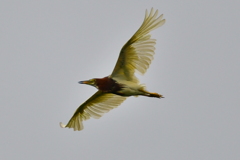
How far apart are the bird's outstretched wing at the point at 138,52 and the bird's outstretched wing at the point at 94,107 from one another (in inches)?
66.5

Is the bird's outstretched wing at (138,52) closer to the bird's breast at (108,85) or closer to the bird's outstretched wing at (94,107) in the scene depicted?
the bird's breast at (108,85)

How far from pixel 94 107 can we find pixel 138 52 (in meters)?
3.09

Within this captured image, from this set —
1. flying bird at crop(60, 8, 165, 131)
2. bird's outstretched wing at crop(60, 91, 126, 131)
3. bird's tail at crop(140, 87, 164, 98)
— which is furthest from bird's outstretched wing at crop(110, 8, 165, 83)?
bird's outstretched wing at crop(60, 91, 126, 131)

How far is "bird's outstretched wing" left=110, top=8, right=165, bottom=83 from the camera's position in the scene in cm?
1664

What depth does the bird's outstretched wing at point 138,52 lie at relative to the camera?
16.6m

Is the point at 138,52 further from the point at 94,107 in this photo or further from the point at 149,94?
the point at 94,107

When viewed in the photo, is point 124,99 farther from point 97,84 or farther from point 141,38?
point 141,38

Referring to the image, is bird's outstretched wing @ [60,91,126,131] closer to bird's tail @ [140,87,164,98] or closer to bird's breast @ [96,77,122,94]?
bird's breast @ [96,77,122,94]

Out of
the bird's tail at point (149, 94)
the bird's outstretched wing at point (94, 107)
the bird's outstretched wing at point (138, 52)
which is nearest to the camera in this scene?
the bird's outstretched wing at point (138, 52)

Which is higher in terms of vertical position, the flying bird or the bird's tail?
the flying bird

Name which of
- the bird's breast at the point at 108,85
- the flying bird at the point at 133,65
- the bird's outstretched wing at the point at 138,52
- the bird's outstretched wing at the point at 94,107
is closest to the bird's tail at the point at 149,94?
the flying bird at the point at 133,65

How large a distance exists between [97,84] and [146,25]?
249cm

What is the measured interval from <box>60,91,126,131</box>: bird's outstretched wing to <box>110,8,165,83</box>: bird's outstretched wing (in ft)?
5.54

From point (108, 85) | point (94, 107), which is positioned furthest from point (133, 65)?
point (94, 107)
